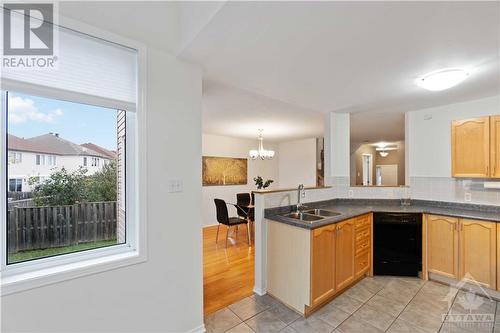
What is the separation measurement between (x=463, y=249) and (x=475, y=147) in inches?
47.4

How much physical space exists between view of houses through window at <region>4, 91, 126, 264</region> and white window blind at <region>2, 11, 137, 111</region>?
4.9 inches

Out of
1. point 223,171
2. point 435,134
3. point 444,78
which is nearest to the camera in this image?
point 444,78

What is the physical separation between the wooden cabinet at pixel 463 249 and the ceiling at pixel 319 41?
1551mm

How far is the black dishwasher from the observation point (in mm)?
2854

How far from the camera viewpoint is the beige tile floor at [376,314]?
1972 millimetres

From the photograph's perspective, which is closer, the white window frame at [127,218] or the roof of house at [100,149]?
the white window frame at [127,218]

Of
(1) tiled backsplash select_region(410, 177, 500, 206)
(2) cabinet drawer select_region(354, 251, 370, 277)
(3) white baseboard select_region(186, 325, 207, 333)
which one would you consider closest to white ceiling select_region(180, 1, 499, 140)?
(1) tiled backsplash select_region(410, 177, 500, 206)

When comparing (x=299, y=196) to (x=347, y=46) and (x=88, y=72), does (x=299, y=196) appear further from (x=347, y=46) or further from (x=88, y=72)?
(x=88, y=72)

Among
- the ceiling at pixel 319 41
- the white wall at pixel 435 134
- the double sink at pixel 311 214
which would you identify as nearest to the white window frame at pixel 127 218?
the ceiling at pixel 319 41

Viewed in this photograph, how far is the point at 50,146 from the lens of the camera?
149 centimetres

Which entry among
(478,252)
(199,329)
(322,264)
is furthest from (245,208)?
(478,252)

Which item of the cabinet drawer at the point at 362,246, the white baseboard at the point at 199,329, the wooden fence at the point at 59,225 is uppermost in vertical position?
the wooden fence at the point at 59,225

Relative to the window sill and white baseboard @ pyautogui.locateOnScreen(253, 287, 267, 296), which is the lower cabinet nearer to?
white baseboard @ pyautogui.locateOnScreen(253, 287, 267, 296)

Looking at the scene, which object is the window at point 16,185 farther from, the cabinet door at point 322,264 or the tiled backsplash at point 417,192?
the cabinet door at point 322,264
